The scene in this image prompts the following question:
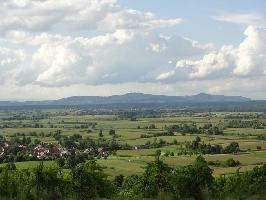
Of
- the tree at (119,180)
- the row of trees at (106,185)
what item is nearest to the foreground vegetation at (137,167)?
the row of trees at (106,185)

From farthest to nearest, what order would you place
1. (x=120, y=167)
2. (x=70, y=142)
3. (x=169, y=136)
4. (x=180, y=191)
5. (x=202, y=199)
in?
(x=169, y=136) < (x=70, y=142) < (x=120, y=167) < (x=180, y=191) < (x=202, y=199)

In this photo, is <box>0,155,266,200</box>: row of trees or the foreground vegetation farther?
the foreground vegetation

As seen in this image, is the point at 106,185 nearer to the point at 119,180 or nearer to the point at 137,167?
the point at 119,180

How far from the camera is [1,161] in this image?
103 metres

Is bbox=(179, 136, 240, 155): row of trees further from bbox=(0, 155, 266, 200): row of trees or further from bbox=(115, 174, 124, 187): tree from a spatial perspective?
bbox=(0, 155, 266, 200): row of trees

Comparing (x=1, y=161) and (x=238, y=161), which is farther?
(x=1, y=161)

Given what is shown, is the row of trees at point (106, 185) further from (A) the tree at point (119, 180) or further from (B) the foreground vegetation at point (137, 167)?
(A) the tree at point (119, 180)

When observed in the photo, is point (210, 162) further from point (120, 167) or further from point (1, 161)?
point (1, 161)

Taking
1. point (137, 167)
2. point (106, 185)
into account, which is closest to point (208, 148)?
point (137, 167)

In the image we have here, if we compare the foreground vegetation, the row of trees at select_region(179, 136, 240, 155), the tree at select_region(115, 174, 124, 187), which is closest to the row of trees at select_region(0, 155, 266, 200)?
the foreground vegetation

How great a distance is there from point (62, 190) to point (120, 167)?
44.3m

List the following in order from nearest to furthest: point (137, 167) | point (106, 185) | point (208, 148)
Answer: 1. point (106, 185)
2. point (137, 167)
3. point (208, 148)

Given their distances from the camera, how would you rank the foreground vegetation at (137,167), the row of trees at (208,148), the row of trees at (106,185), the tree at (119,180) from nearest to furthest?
the row of trees at (106,185), the foreground vegetation at (137,167), the tree at (119,180), the row of trees at (208,148)

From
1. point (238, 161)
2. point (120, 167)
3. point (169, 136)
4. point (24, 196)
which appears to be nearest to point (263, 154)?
point (238, 161)
